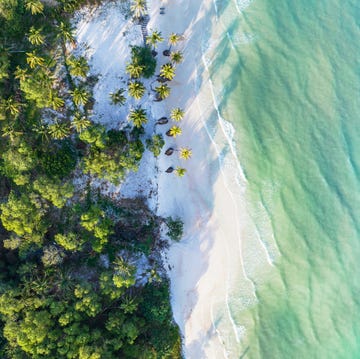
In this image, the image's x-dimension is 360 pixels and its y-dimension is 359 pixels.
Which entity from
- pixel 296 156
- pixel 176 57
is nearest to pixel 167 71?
pixel 176 57

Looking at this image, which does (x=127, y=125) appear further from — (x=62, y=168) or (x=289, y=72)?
(x=289, y=72)

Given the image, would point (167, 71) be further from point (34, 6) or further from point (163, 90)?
point (34, 6)

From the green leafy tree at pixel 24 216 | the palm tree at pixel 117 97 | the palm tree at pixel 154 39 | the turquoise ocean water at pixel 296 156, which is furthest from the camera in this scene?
the turquoise ocean water at pixel 296 156

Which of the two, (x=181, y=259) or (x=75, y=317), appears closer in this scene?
(x=75, y=317)

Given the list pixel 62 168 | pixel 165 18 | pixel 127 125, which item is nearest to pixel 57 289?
pixel 62 168

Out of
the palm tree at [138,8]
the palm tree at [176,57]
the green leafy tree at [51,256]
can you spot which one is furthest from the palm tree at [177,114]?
the green leafy tree at [51,256]

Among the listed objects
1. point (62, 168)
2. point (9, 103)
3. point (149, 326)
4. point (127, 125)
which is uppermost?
point (9, 103)

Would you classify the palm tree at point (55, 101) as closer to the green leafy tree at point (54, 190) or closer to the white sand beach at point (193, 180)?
the white sand beach at point (193, 180)
